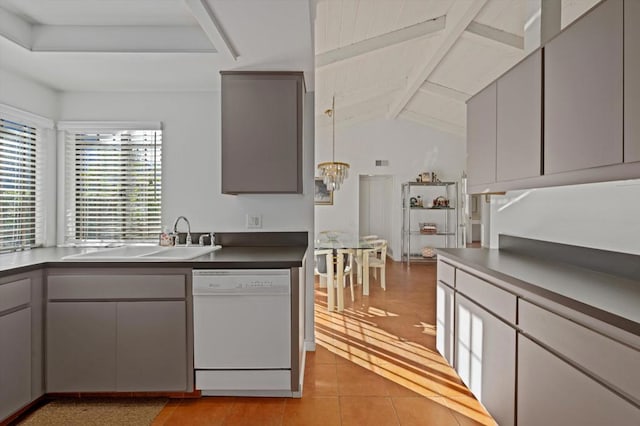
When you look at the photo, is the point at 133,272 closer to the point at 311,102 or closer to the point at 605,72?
the point at 311,102

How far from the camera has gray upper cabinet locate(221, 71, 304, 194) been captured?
295cm

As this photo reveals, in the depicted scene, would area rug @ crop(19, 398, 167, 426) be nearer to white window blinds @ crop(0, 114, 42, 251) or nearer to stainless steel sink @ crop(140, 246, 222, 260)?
stainless steel sink @ crop(140, 246, 222, 260)

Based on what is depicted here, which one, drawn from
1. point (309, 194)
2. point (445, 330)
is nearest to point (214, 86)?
point (309, 194)

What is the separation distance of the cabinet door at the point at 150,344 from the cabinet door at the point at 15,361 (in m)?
0.49

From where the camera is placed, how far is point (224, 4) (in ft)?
6.80

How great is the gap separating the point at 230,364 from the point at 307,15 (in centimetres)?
209

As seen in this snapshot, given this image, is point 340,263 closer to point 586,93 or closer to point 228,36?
point 228,36

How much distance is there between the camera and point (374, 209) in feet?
30.8

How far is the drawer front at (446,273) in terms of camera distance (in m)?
2.74

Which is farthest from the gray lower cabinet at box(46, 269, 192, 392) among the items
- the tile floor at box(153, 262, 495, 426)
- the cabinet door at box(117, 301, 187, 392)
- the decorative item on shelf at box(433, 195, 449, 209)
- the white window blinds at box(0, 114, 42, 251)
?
the decorative item on shelf at box(433, 195, 449, 209)

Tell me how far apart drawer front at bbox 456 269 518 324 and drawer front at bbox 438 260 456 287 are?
0.08m

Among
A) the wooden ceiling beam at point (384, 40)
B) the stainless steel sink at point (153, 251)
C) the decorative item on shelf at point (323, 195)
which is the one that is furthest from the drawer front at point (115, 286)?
the decorative item on shelf at point (323, 195)

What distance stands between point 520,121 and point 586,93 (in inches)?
23.5

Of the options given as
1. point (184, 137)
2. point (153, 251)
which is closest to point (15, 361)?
point (153, 251)
